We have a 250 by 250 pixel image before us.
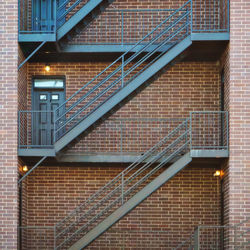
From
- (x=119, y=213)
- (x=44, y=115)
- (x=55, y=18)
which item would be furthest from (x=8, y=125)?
(x=119, y=213)

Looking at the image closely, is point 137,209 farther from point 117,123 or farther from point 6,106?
point 6,106

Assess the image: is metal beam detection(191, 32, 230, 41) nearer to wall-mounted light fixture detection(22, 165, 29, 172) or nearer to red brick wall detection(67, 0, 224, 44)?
red brick wall detection(67, 0, 224, 44)

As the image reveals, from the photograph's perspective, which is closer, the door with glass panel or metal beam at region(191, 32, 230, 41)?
metal beam at region(191, 32, 230, 41)

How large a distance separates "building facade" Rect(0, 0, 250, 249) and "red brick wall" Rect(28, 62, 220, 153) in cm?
3

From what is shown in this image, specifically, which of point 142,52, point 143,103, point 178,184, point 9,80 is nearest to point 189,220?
point 178,184

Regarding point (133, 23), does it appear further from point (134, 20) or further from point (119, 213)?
point (119, 213)

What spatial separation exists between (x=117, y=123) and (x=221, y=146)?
3.17 m

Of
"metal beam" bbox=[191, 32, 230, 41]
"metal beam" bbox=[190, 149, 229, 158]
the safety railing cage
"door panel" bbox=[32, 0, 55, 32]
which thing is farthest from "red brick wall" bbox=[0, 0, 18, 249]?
"metal beam" bbox=[191, 32, 230, 41]

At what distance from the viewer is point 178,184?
19781mm

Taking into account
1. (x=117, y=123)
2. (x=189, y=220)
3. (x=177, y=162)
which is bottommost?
(x=189, y=220)

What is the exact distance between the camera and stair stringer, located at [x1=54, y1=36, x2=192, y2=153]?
17.7m

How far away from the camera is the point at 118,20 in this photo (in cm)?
1994

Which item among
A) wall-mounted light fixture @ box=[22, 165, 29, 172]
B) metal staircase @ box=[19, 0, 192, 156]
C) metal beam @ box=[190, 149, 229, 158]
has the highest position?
metal staircase @ box=[19, 0, 192, 156]

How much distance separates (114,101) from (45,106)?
310 cm
